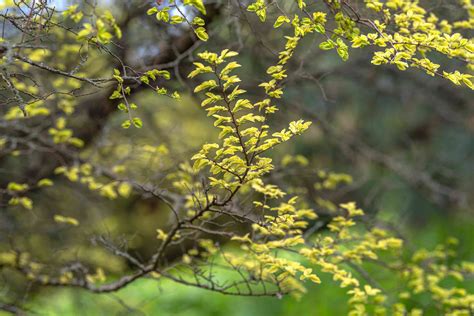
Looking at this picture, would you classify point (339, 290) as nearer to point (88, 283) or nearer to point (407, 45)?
point (88, 283)

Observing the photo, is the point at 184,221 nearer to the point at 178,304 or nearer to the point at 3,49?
the point at 3,49

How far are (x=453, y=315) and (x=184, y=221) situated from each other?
1.33 metres

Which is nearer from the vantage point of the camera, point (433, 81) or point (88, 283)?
point (88, 283)

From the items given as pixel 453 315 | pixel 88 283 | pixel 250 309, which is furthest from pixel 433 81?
pixel 88 283

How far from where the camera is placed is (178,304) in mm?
5562

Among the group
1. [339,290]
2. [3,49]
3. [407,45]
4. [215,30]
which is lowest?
[3,49]

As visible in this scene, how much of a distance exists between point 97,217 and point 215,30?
218cm

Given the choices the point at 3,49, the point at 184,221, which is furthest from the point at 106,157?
the point at 3,49

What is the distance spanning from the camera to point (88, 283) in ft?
11.1

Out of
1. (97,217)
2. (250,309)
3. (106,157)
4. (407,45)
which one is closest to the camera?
(407,45)

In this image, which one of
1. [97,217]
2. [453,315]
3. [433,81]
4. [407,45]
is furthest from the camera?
[433,81]

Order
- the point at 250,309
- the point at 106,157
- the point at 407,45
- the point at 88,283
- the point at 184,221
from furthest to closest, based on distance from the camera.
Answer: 1. the point at 250,309
2. the point at 106,157
3. the point at 88,283
4. the point at 184,221
5. the point at 407,45

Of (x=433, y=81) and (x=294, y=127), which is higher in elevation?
(x=433, y=81)

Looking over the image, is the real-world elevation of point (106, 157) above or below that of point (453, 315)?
above
